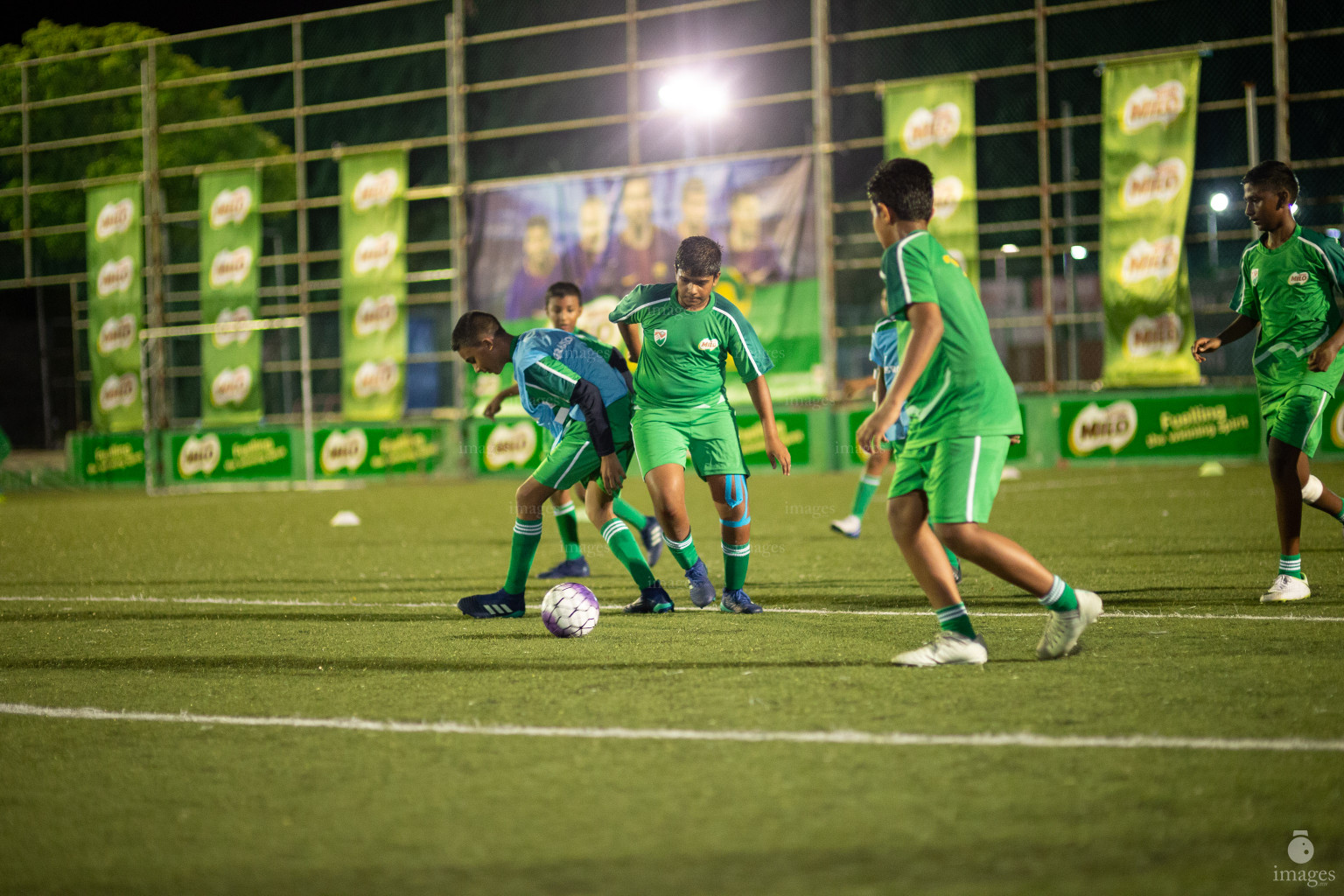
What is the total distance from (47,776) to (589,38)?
28.1 m

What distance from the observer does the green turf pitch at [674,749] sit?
2836 mm

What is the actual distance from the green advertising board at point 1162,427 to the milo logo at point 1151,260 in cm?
184

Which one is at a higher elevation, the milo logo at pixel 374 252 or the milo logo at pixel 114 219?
the milo logo at pixel 114 219

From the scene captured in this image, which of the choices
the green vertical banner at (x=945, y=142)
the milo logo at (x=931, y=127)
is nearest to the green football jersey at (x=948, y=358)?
the green vertical banner at (x=945, y=142)

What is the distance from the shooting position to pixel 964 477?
4.78m

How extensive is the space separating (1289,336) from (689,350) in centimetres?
301

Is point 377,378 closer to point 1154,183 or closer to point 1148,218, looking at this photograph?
point 1148,218

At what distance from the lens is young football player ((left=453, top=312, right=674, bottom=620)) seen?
6.55m

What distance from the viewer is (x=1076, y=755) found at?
141 inches

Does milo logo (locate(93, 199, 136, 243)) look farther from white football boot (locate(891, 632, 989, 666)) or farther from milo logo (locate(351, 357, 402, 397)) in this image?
white football boot (locate(891, 632, 989, 666))

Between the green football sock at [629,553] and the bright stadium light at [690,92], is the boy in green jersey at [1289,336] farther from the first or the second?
the bright stadium light at [690,92]

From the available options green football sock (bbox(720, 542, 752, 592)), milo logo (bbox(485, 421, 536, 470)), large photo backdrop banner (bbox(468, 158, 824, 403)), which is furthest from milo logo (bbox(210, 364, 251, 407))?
green football sock (bbox(720, 542, 752, 592))

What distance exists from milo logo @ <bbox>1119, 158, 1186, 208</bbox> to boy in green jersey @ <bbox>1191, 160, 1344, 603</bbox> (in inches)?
558

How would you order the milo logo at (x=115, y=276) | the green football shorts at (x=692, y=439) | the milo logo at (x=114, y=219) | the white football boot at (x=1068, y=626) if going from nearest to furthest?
the white football boot at (x=1068, y=626) < the green football shorts at (x=692, y=439) < the milo logo at (x=115, y=276) < the milo logo at (x=114, y=219)
